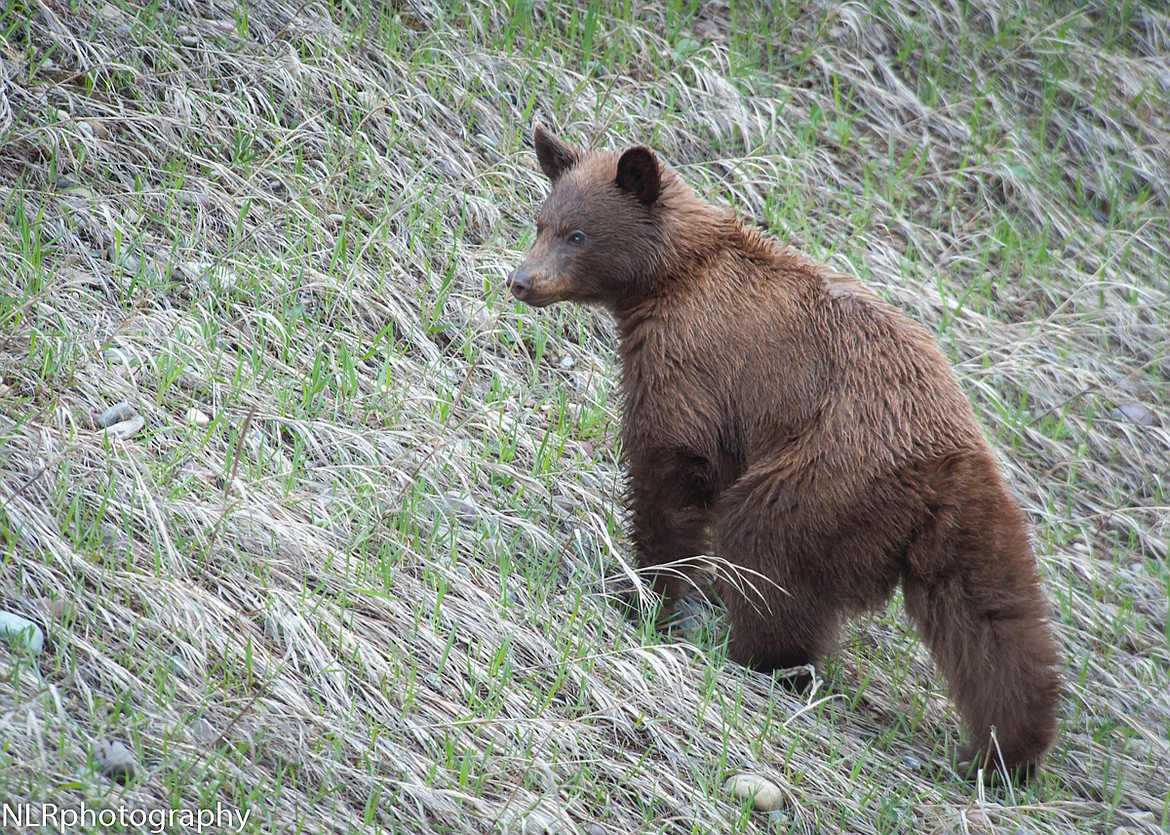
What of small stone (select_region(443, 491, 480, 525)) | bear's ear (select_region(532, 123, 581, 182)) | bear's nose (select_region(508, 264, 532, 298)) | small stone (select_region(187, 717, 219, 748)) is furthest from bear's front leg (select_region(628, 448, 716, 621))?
small stone (select_region(187, 717, 219, 748))

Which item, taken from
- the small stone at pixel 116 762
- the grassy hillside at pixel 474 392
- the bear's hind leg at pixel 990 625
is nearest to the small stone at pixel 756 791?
the grassy hillside at pixel 474 392

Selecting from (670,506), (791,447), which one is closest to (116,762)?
(670,506)

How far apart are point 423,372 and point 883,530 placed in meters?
2.35

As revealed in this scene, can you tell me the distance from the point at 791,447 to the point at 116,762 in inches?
103

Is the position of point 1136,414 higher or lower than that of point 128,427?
lower

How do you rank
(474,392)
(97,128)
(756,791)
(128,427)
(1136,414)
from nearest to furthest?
(756,791)
(128,427)
(474,392)
(97,128)
(1136,414)

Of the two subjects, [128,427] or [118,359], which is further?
[118,359]

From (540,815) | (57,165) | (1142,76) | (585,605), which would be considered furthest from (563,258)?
(1142,76)

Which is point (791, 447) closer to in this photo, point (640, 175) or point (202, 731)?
point (640, 175)

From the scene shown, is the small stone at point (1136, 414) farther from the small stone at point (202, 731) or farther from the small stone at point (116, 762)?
the small stone at point (116, 762)

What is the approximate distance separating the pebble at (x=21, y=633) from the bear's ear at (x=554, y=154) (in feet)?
9.34

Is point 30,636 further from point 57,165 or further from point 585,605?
point 57,165

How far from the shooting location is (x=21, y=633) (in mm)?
3230

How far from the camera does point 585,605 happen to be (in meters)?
4.37
